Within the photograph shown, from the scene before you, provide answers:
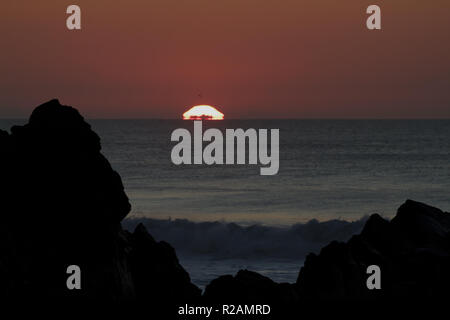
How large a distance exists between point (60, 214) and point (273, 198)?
4102cm

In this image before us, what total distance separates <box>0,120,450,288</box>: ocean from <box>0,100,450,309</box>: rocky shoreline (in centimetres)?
915

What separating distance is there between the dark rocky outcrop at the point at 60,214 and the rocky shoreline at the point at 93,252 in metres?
0.02

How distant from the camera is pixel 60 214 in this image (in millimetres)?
15461

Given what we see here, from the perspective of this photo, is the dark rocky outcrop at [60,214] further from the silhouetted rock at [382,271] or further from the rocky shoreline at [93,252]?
the silhouetted rock at [382,271]

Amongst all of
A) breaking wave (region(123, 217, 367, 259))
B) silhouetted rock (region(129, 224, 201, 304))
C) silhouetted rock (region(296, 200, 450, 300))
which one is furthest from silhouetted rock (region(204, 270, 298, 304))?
breaking wave (region(123, 217, 367, 259))

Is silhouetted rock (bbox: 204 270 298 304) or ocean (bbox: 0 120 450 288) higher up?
silhouetted rock (bbox: 204 270 298 304)

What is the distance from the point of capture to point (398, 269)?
17.1 m

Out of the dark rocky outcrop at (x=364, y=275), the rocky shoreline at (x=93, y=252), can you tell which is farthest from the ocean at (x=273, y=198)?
the rocky shoreline at (x=93, y=252)

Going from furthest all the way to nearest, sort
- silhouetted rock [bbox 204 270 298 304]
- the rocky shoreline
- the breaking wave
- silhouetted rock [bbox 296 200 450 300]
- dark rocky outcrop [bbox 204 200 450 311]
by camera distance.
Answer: the breaking wave < silhouetted rock [bbox 296 200 450 300] < dark rocky outcrop [bbox 204 200 450 311] < silhouetted rock [bbox 204 270 298 304] < the rocky shoreline

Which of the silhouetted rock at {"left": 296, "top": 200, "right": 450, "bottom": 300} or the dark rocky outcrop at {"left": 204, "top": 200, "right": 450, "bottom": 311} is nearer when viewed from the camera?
the dark rocky outcrop at {"left": 204, "top": 200, "right": 450, "bottom": 311}

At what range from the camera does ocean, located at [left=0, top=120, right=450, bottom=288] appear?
36.0 metres

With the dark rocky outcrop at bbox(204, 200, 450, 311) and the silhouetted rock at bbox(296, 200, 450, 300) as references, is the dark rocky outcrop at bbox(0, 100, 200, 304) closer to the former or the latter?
the dark rocky outcrop at bbox(204, 200, 450, 311)
